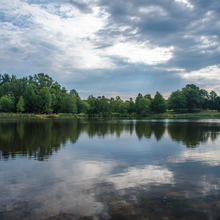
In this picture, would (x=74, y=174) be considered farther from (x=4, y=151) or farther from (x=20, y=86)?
(x=20, y=86)

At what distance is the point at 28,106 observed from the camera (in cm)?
11050

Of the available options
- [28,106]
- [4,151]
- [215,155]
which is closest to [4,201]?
[4,151]

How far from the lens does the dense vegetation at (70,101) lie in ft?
353

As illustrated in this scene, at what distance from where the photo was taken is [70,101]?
12144 cm

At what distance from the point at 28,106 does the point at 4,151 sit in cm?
9833

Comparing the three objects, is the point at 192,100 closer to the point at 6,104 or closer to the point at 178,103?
the point at 178,103

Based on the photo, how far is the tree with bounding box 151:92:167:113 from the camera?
156 m

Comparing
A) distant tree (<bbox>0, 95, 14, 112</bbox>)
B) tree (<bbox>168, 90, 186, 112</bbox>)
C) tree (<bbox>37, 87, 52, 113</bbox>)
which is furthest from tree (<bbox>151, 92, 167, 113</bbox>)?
distant tree (<bbox>0, 95, 14, 112</bbox>)

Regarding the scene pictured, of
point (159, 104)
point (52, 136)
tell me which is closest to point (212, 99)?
point (159, 104)

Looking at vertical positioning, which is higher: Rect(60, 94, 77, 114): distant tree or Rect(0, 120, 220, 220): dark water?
Rect(60, 94, 77, 114): distant tree

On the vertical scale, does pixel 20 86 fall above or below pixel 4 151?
above

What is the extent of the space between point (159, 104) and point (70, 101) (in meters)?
66.8

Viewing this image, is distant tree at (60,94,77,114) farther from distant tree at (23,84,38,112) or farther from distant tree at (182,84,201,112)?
distant tree at (182,84,201,112)

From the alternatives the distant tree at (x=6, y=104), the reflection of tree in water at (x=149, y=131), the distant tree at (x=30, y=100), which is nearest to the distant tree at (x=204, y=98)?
the distant tree at (x=30, y=100)
